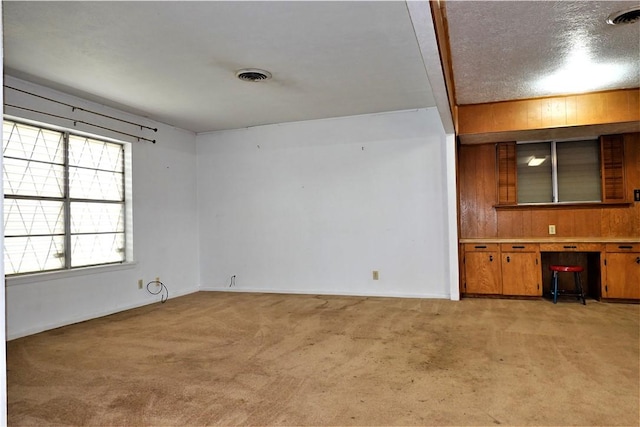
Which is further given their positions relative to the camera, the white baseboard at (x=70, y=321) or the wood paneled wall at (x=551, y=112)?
the wood paneled wall at (x=551, y=112)

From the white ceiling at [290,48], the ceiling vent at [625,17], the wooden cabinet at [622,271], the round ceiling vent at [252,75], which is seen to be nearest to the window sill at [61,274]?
the white ceiling at [290,48]

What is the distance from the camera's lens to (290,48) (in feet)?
11.4

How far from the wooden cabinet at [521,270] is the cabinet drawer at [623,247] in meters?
0.76

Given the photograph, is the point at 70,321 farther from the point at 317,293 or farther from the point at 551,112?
the point at 551,112

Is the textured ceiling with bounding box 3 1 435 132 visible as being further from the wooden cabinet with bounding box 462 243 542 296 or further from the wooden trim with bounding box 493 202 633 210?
the wooden cabinet with bounding box 462 243 542 296

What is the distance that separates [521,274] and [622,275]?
3.46 feet

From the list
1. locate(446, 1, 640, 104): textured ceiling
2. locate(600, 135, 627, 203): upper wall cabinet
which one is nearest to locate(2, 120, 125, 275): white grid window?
locate(446, 1, 640, 104): textured ceiling

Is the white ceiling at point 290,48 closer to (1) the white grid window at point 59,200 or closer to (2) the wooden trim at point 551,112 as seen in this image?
(2) the wooden trim at point 551,112

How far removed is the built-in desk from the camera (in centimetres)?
485

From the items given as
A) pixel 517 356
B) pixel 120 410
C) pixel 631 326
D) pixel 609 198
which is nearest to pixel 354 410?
pixel 120 410

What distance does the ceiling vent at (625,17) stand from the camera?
2895 mm

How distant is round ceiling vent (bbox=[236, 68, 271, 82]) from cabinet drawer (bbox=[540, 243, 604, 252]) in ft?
12.2

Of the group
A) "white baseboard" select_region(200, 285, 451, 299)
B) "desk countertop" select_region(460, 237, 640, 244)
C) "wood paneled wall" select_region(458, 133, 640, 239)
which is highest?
"wood paneled wall" select_region(458, 133, 640, 239)

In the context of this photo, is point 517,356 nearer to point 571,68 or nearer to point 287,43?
point 571,68
